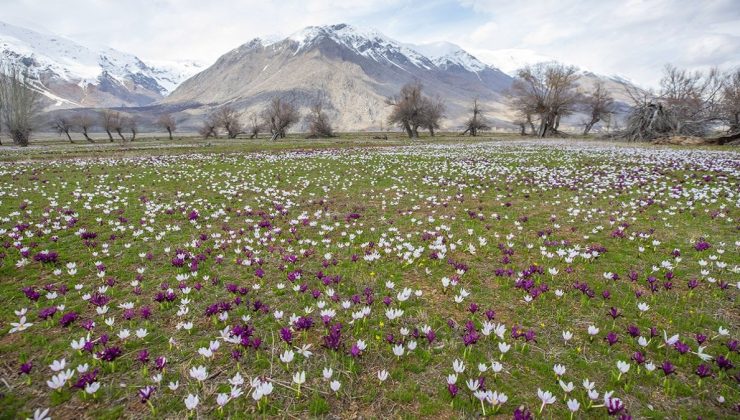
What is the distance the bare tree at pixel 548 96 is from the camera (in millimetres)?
79938

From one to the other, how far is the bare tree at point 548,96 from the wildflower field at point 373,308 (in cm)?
7563

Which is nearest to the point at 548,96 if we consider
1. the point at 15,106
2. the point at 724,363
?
the point at 724,363

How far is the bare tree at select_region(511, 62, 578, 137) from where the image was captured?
79938 mm

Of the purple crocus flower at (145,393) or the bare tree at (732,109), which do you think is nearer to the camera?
the purple crocus flower at (145,393)

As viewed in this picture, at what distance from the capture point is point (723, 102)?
55.8 metres

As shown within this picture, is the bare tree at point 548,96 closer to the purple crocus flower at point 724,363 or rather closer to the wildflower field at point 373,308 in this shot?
the wildflower field at point 373,308

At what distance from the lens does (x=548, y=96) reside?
8188 centimetres

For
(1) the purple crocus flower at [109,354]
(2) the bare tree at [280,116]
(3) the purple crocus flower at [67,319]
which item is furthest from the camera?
(2) the bare tree at [280,116]

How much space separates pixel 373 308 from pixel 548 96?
91.4 meters

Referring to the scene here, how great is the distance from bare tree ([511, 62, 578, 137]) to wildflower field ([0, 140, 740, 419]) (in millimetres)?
75633

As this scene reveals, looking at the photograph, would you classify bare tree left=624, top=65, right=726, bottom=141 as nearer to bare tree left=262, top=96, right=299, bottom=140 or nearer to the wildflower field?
the wildflower field

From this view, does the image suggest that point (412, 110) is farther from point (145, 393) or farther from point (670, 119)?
point (145, 393)

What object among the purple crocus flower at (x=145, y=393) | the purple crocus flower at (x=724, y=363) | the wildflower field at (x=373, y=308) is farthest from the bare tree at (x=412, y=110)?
the purple crocus flower at (x=145, y=393)

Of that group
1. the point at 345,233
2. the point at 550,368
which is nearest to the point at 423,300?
the point at 550,368
